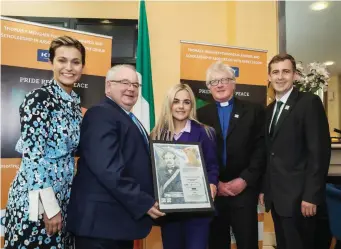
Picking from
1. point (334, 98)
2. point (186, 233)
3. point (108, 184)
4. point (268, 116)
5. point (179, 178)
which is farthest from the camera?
point (334, 98)

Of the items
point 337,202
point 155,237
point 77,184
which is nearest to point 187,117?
point 77,184

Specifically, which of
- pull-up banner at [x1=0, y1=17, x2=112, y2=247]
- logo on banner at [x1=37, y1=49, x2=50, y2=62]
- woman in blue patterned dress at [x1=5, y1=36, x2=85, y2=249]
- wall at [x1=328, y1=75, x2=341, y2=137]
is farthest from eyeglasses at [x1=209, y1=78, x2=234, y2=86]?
wall at [x1=328, y1=75, x2=341, y2=137]

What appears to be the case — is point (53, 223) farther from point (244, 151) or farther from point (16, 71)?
point (16, 71)

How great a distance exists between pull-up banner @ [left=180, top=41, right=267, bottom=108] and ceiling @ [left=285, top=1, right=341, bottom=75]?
85 cm

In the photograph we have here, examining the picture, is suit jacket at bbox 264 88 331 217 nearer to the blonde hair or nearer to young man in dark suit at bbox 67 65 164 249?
the blonde hair

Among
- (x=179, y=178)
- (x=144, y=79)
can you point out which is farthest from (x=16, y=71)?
(x=179, y=178)

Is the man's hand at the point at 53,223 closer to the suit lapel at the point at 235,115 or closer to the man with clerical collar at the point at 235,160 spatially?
the man with clerical collar at the point at 235,160

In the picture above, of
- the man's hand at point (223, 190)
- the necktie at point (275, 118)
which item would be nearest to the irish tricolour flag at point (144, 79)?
the man's hand at point (223, 190)

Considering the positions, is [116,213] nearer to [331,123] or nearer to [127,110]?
[127,110]

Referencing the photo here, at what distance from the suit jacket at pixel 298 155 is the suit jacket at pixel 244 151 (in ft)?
0.49

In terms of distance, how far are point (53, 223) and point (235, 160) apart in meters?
1.35

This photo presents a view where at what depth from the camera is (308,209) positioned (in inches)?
79.7

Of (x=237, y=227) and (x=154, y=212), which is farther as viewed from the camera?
(x=237, y=227)

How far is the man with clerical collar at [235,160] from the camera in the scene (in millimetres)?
2309
